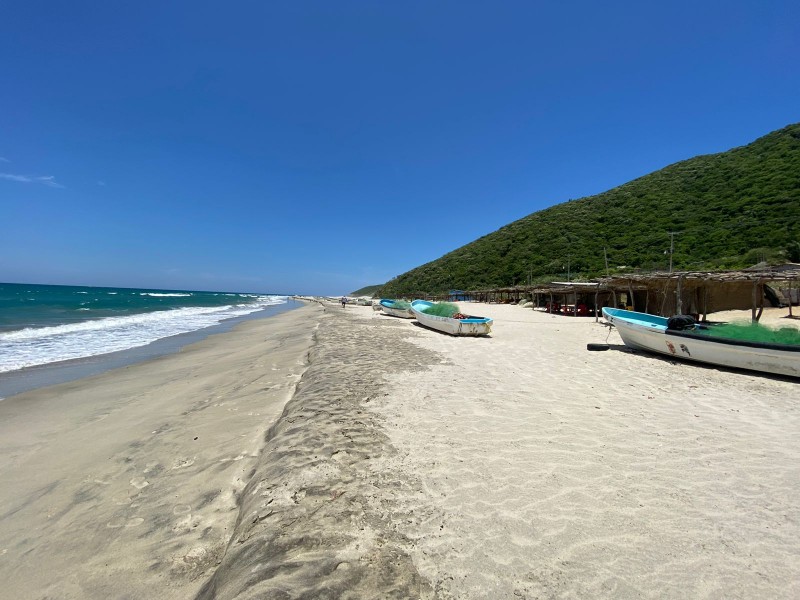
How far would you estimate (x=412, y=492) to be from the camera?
305 cm

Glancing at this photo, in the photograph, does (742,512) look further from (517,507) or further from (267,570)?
(267,570)

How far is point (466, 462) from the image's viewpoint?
11.7ft

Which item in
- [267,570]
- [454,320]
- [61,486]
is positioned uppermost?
[454,320]

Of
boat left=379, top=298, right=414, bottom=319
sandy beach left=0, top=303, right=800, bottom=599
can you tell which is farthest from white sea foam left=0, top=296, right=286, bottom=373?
boat left=379, top=298, right=414, bottom=319

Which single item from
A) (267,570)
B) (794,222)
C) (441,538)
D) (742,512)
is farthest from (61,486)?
(794,222)

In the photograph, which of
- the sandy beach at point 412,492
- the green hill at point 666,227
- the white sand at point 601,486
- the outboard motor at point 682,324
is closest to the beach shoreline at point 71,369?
the sandy beach at point 412,492

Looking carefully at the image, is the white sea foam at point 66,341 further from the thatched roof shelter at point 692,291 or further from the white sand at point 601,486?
the thatched roof shelter at point 692,291

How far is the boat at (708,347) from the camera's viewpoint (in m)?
6.68

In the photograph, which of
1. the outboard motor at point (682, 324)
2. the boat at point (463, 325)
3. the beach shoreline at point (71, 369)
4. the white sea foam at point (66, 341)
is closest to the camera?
the beach shoreline at point (71, 369)

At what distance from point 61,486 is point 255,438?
75.6 inches

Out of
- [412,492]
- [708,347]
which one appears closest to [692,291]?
[708,347]

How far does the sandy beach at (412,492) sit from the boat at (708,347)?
561 millimetres

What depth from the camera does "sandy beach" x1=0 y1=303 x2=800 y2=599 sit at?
222cm

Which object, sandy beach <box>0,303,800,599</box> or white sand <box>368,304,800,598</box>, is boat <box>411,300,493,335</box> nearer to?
sandy beach <box>0,303,800,599</box>
